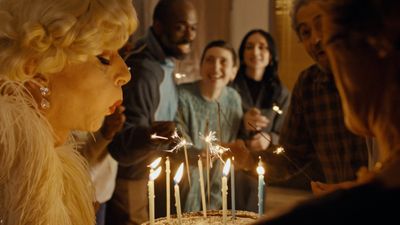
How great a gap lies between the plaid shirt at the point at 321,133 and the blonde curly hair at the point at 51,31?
0.99m

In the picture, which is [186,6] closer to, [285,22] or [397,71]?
[397,71]

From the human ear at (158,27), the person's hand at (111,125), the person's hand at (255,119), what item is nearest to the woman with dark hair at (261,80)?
the person's hand at (255,119)

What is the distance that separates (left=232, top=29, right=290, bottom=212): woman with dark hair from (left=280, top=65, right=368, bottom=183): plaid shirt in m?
0.63

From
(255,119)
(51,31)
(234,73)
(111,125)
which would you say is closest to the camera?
(51,31)

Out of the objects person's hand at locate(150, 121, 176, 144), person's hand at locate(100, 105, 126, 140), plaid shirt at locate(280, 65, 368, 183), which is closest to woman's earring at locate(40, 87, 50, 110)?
person's hand at locate(150, 121, 176, 144)

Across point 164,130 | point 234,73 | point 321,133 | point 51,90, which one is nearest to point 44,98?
point 51,90

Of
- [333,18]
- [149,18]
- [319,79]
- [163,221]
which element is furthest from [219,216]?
[149,18]

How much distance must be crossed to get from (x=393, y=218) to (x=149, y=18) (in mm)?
4333

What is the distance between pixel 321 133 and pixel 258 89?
3.28ft

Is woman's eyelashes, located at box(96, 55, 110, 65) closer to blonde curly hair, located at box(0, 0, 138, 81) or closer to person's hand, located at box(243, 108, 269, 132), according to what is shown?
blonde curly hair, located at box(0, 0, 138, 81)

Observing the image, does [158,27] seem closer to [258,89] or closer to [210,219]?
[258,89]

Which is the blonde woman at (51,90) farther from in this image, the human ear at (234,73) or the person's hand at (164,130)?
the human ear at (234,73)

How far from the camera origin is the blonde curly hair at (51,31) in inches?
49.8

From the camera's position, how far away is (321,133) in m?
2.10
